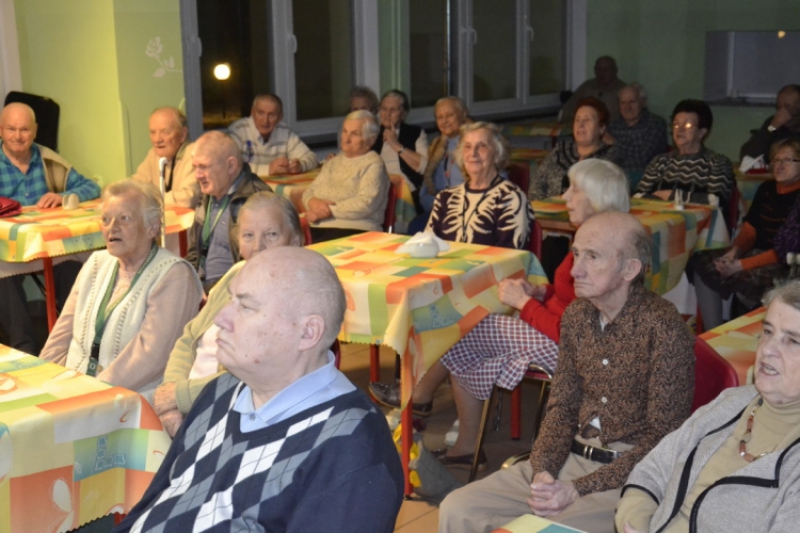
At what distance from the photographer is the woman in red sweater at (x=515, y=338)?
3.17 meters

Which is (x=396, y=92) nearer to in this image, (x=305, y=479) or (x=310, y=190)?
(x=310, y=190)

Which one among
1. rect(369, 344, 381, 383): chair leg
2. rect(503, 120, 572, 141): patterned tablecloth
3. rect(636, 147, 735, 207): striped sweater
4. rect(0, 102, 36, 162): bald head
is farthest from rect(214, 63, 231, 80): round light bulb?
rect(369, 344, 381, 383): chair leg

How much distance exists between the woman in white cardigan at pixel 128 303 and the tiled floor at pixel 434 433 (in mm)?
458

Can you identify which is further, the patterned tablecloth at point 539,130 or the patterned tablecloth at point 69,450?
the patterned tablecloth at point 539,130

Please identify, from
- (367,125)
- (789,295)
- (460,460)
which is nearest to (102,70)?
(367,125)

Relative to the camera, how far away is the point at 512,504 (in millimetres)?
2285

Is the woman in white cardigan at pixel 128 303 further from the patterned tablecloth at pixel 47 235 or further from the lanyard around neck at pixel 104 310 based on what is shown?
the patterned tablecloth at pixel 47 235

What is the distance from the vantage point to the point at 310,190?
5168 mm

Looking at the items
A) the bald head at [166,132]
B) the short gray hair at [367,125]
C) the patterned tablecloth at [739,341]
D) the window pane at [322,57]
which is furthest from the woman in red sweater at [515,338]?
the window pane at [322,57]

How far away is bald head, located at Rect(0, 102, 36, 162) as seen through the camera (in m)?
4.61

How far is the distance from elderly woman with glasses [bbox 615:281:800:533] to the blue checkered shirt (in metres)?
3.40

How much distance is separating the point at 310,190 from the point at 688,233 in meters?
1.94

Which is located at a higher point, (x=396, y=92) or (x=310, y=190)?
(x=396, y=92)

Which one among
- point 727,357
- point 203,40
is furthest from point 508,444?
point 203,40
